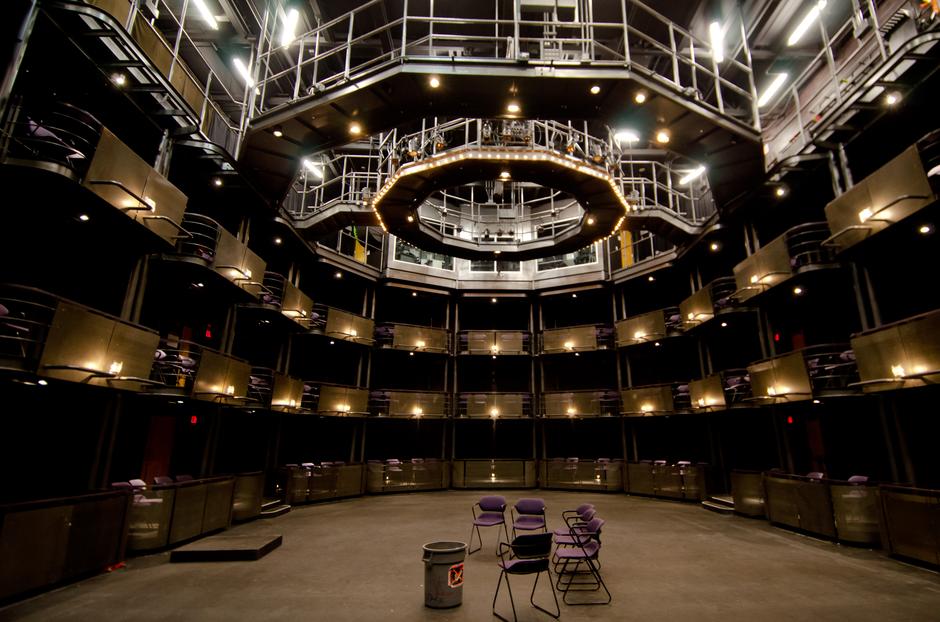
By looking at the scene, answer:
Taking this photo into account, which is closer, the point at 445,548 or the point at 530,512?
the point at 445,548

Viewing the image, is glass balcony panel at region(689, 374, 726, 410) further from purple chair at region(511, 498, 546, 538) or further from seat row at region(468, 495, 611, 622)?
purple chair at region(511, 498, 546, 538)

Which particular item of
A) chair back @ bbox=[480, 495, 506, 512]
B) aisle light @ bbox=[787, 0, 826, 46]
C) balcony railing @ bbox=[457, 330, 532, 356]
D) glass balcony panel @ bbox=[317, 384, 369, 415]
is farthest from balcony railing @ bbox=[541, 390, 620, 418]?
aisle light @ bbox=[787, 0, 826, 46]

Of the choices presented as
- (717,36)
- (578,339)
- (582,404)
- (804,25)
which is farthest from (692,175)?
(582,404)

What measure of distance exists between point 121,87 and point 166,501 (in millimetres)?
7472

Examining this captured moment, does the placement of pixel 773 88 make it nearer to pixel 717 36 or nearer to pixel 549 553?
pixel 717 36

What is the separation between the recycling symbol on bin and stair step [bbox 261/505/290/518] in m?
8.56

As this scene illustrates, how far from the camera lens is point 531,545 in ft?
18.5

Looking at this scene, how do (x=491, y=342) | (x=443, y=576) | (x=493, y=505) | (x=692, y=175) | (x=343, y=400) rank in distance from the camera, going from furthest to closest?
(x=491, y=342)
(x=692, y=175)
(x=343, y=400)
(x=493, y=505)
(x=443, y=576)

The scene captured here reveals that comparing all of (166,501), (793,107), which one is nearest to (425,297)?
(166,501)

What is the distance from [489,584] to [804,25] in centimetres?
1712

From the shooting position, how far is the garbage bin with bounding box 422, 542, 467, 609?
5.77 metres

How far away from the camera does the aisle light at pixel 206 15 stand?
1344cm

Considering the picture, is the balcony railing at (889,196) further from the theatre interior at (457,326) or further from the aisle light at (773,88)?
the aisle light at (773,88)

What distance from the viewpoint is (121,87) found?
26.9 ft
